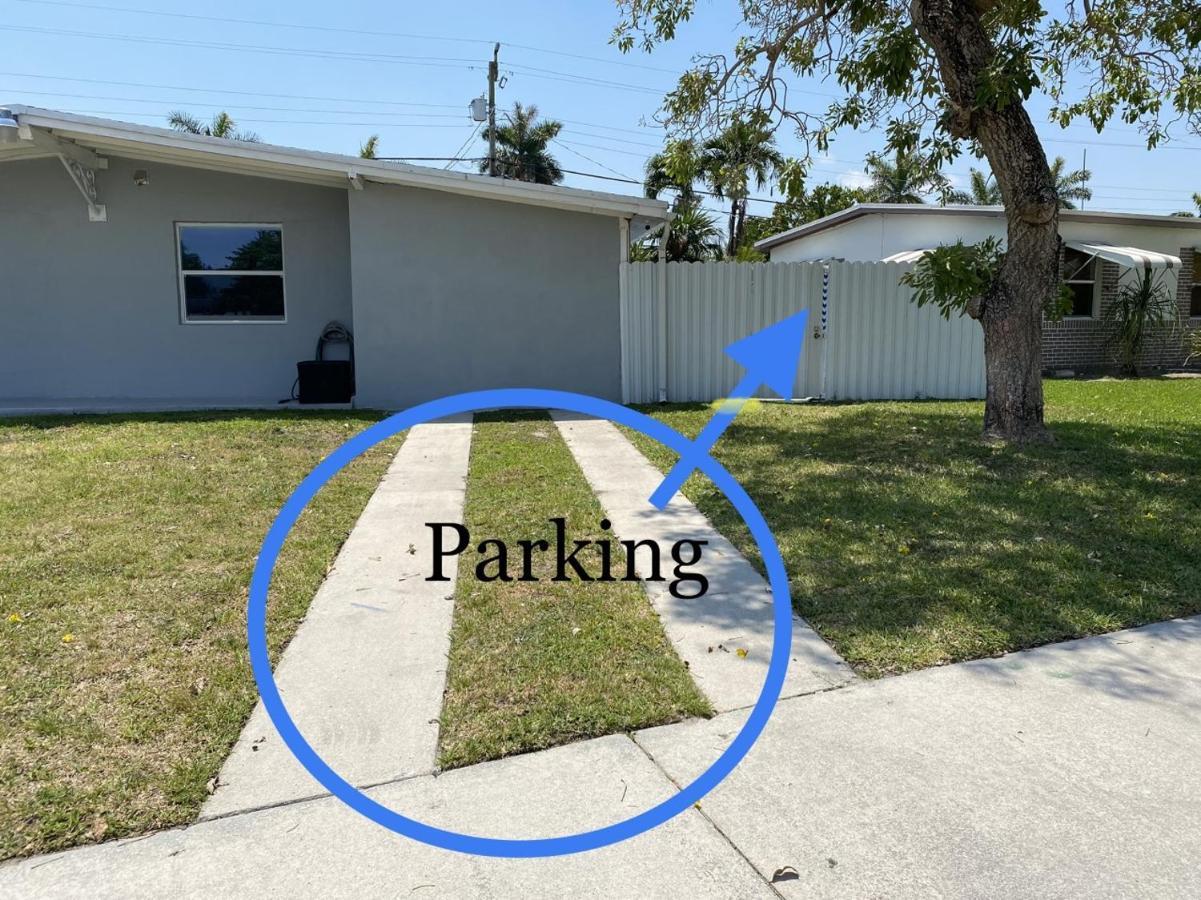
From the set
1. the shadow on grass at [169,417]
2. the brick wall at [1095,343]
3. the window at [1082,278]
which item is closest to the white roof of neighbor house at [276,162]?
the shadow on grass at [169,417]

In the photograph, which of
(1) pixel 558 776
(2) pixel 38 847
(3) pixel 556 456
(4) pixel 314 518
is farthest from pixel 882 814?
(3) pixel 556 456

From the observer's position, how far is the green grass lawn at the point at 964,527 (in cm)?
420

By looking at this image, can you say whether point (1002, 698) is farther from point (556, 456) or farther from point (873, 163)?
point (873, 163)

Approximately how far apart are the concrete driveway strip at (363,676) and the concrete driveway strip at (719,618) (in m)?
1.13

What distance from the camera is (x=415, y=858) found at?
249 centimetres

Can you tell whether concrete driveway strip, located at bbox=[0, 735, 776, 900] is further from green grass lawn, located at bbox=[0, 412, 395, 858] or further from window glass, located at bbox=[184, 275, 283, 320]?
window glass, located at bbox=[184, 275, 283, 320]

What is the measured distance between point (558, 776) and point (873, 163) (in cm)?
1047

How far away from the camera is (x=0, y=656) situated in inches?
146

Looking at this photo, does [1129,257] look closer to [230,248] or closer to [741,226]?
[230,248]

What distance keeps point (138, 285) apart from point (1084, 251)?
A: 17.0 metres

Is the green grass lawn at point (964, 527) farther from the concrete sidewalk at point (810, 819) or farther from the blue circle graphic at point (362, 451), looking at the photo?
the blue circle graphic at point (362, 451)

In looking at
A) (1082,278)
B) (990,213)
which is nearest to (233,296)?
(990,213)

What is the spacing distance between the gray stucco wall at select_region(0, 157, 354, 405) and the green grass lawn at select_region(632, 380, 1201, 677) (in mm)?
6500

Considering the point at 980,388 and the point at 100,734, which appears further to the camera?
the point at 980,388
